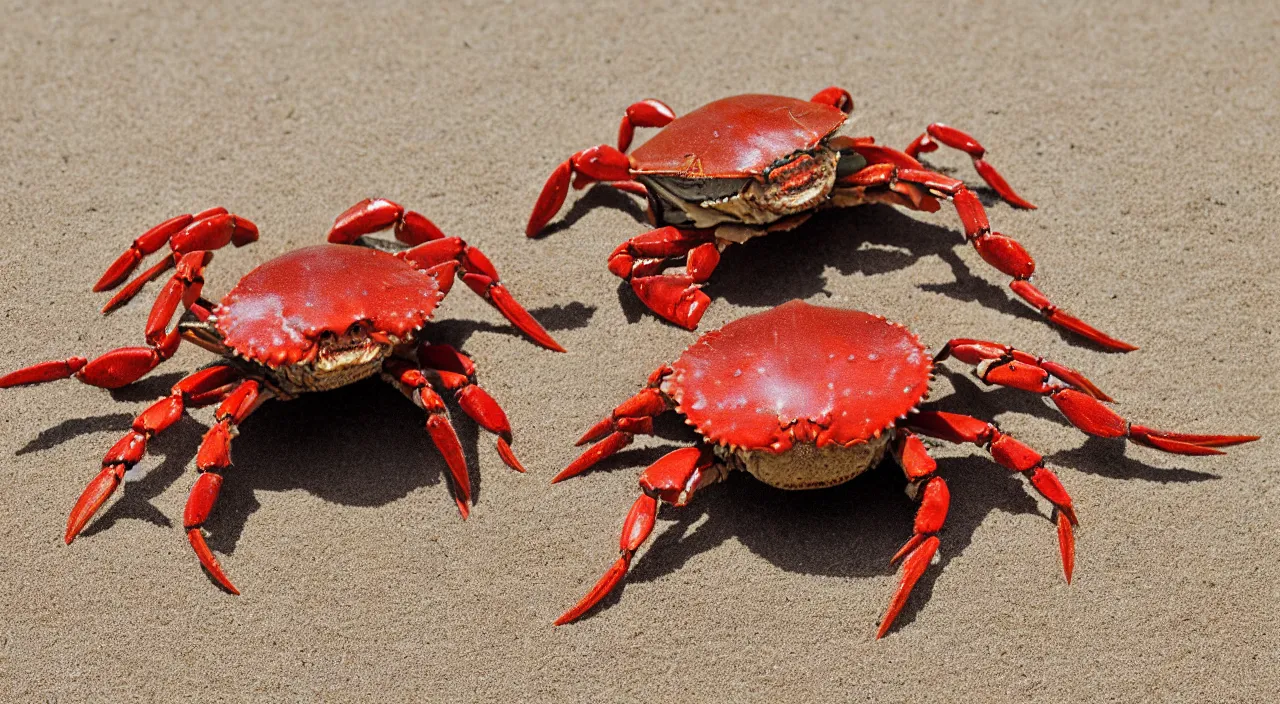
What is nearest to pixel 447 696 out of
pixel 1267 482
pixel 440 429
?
pixel 440 429

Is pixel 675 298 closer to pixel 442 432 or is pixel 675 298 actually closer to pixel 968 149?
pixel 442 432

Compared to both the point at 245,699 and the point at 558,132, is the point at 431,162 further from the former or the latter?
the point at 245,699

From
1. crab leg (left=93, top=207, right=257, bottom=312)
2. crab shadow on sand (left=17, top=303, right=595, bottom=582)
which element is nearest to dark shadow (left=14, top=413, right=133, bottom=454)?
crab shadow on sand (left=17, top=303, right=595, bottom=582)

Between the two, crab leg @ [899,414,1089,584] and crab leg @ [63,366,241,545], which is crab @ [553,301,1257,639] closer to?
crab leg @ [899,414,1089,584]

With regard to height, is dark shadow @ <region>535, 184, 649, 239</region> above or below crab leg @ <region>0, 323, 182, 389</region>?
below

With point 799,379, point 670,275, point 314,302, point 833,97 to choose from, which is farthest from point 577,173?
point 799,379
